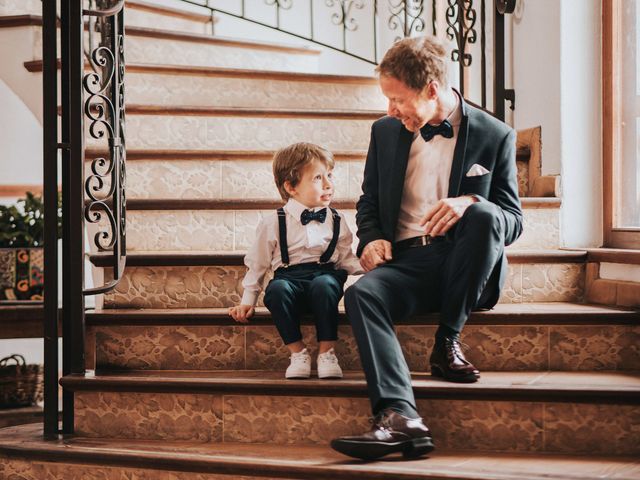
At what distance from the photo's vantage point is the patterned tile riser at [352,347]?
2348mm

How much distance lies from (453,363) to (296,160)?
778 millimetres

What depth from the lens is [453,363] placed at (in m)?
2.16

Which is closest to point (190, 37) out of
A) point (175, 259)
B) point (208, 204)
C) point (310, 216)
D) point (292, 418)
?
point (208, 204)

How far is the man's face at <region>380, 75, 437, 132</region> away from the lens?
2191mm

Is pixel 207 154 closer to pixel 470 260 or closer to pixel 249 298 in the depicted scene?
pixel 249 298

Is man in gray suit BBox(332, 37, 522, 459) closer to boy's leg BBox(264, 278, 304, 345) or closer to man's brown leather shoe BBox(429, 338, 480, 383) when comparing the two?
man's brown leather shoe BBox(429, 338, 480, 383)

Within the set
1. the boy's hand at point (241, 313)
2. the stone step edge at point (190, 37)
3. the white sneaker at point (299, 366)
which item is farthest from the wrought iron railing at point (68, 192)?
the stone step edge at point (190, 37)

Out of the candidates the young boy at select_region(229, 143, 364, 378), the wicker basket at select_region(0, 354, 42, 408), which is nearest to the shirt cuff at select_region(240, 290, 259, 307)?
the young boy at select_region(229, 143, 364, 378)

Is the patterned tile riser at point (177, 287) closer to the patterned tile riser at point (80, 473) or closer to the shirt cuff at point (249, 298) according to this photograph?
the shirt cuff at point (249, 298)

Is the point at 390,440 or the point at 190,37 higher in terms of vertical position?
the point at 190,37

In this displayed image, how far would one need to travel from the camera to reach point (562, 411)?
6.86 feet

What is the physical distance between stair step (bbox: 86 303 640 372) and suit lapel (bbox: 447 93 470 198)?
38cm

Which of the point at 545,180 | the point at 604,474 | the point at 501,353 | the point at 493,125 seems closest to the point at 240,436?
the point at 501,353

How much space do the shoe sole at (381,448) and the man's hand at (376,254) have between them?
0.57 meters
